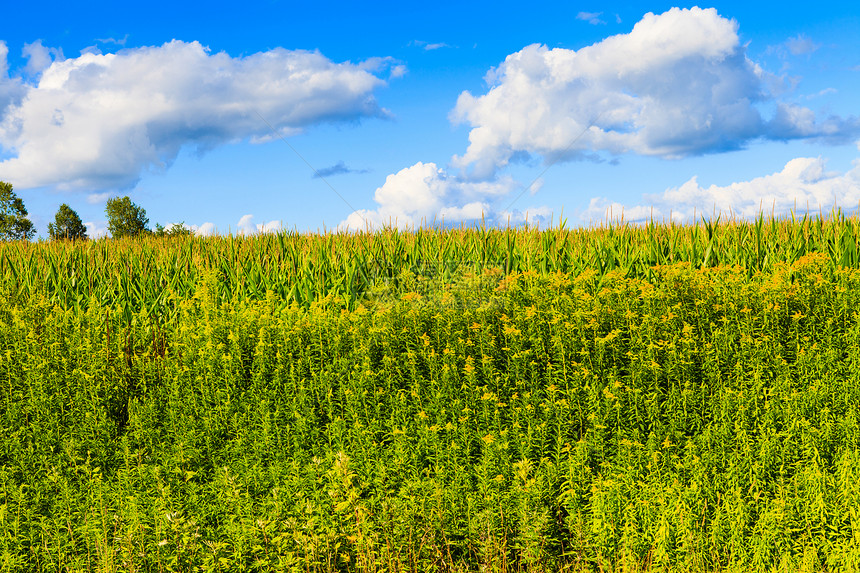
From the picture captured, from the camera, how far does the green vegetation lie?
154 inches

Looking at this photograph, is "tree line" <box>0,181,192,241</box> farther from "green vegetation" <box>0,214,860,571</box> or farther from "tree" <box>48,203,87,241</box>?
"green vegetation" <box>0,214,860,571</box>

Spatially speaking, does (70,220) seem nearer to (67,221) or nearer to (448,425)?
(67,221)

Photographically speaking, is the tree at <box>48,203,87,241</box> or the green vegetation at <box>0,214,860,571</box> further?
the tree at <box>48,203,87,241</box>

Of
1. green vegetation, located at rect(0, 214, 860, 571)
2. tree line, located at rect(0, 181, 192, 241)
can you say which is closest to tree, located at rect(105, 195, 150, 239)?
tree line, located at rect(0, 181, 192, 241)

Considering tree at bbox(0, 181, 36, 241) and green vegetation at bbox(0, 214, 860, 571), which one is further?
tree at bbox(0, 181, 36, 241)

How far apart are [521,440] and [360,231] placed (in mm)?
6222

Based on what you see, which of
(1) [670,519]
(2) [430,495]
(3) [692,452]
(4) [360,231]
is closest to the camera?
(1) [670,519]

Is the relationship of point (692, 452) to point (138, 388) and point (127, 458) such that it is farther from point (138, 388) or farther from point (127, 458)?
point (138, 388)

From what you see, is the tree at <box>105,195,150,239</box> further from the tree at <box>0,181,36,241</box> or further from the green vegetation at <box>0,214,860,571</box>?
the green vegetation at <box>0,214,860,571</box>

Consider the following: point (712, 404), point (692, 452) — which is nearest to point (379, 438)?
point (692, 452)

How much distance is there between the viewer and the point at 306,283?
802 cm

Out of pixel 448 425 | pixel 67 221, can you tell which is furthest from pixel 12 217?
pixel 448 425

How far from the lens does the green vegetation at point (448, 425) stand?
12.9 feet

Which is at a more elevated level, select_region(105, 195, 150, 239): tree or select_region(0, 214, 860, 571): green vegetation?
select_region(105, 195, 150, 239): tree
